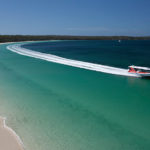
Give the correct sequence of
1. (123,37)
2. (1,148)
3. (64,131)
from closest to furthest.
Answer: (1,148) < (64,131) < (123,37)

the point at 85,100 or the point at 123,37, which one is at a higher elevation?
the point at 123,37

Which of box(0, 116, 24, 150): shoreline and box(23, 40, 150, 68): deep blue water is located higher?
box(23, 40, 150, 68): deep blue water

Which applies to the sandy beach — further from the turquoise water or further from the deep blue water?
the deep blue water

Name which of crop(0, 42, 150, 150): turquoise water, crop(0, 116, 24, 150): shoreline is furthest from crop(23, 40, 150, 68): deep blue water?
crop(0, 116, 24, 150): shoreline

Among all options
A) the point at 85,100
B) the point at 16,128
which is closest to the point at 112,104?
the point at 85,100

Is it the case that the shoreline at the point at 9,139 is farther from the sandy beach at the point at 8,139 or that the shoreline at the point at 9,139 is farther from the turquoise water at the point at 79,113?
the turquoise water at the point at 79,113

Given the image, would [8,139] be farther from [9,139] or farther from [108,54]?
[108,54]

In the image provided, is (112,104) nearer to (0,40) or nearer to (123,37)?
(0,40)
